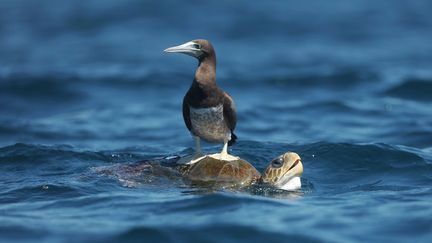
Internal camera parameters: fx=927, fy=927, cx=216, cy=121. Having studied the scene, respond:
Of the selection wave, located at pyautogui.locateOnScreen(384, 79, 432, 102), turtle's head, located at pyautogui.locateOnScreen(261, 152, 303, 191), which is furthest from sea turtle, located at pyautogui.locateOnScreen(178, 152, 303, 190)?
wave, located at pyautogui.locateOnScreen(384, 79, 432, 102)

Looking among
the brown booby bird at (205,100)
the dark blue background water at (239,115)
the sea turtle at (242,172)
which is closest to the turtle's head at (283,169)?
the sea turtle at (242,172)

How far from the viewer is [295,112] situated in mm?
21922

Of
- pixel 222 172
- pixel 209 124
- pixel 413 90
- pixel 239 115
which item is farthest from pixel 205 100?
pixel 413 90

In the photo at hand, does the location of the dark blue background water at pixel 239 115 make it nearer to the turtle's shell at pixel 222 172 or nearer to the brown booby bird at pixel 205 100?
the turtle's shell at pixel 222 172

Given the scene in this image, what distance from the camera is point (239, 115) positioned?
21.7 meters

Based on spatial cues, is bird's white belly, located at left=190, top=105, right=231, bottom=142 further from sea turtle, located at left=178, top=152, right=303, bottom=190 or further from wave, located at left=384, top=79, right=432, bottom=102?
wave, located at left=384, top=79, right=432, bottom=102

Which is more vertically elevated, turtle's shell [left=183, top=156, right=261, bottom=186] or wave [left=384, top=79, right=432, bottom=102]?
wave [left=384, top=79, right=432, bottom=102]

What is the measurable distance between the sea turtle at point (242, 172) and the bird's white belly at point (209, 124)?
35cm

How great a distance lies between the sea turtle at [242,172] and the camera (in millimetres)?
12445

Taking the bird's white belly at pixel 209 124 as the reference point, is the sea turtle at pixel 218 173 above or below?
below

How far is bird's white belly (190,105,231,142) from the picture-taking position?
12.7 metres

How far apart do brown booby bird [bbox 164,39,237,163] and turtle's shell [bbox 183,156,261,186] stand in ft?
0.78

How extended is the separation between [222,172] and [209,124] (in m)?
0.70

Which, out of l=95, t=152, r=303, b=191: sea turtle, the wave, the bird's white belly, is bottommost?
l=95, t=152, r=303, b=191: sea turtle
